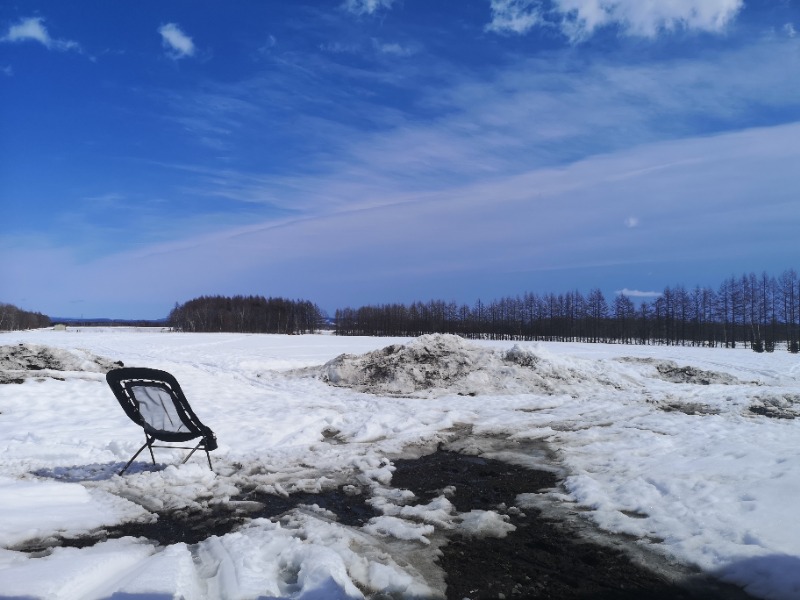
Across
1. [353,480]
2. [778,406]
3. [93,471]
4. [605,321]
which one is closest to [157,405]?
[93,471]

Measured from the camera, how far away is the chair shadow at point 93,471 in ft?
19.8

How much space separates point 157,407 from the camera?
6.32 m

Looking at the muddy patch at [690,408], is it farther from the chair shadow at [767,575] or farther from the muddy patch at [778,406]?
the chair shadow at [767,575]

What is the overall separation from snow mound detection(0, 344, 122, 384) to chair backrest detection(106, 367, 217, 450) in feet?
30.3

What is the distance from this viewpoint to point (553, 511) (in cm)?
505

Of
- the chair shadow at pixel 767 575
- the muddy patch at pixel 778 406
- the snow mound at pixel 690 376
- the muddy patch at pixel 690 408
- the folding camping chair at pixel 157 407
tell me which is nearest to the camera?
the chair shadow at pixel 767 575

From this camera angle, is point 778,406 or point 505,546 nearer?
point 505,546

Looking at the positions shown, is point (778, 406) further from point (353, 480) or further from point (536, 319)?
point (536, 319)

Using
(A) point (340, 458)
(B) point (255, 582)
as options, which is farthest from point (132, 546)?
(A) point (340, 458)

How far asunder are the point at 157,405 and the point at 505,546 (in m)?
4.27

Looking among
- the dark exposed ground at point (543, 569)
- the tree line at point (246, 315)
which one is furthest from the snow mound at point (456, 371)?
the tree line at point (246, 315)

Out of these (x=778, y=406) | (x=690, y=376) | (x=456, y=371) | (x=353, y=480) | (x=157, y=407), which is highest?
(x=157, y=407)

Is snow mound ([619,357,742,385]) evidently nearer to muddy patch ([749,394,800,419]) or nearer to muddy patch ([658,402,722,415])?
muddy patch ([749,394,800,419])

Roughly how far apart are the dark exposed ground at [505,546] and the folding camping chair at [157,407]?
3.96 ft
